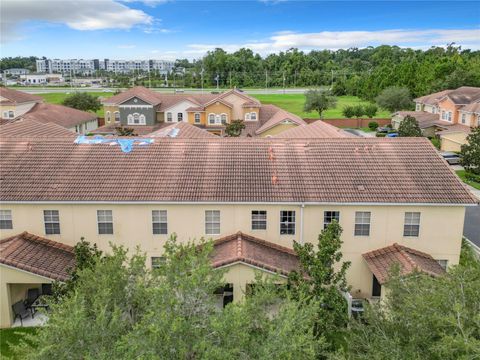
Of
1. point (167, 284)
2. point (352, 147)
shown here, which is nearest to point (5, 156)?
point (167, 284)

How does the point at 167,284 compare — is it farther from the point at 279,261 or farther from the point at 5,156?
the point at 5,156

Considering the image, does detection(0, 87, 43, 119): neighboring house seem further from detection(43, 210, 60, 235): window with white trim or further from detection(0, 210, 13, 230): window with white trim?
detection(43, 210, 60, 235): window with white trim

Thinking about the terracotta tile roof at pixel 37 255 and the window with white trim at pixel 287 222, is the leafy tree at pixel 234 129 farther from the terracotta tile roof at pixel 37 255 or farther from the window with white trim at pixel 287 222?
the terracotta tile roof at pixel 37 255

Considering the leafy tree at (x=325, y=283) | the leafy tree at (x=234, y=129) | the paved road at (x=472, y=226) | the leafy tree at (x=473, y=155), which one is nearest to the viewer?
the leafy tree at (x=325, y=283)

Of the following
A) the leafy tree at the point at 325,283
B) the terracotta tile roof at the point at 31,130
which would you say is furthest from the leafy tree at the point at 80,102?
the leafy tree at the point at 325,283

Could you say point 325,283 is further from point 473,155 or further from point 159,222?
point 473,155

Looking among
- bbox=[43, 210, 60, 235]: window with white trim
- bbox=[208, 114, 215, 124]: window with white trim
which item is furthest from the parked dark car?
bbox=[43, 210, 60, 235]: window with white trim

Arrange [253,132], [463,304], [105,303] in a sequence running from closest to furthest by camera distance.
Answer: [463,304] < [105,303] < [253,132]
